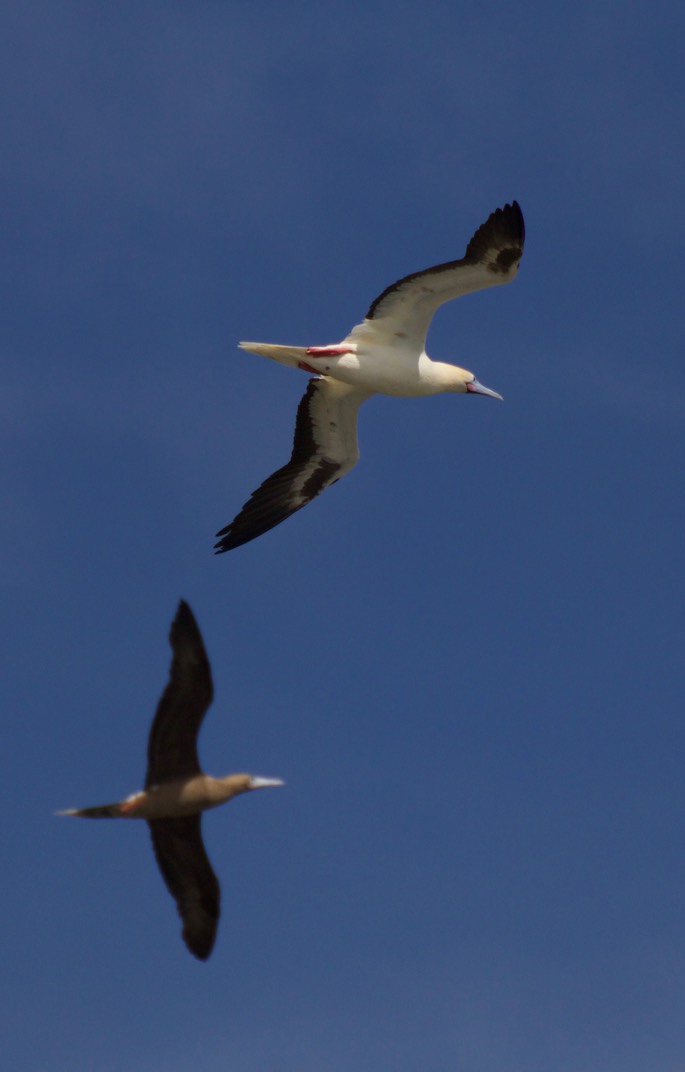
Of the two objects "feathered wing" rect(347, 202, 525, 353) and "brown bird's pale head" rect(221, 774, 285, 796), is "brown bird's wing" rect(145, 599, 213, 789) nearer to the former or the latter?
"brown bird's pale head" rect(221, 774, 285, 796)

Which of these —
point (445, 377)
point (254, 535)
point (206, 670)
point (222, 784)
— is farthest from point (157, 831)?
point (445, 377)

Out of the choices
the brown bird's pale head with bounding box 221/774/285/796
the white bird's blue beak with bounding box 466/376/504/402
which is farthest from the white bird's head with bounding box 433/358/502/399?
the brown bird's pale head with bounding box 221/774/285/796

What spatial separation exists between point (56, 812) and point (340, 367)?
8403mm

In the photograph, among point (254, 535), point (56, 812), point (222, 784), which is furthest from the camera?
point (254, 535)

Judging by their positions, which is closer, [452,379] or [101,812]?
[101,812]

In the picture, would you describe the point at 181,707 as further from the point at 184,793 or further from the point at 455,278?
the point at 455,278

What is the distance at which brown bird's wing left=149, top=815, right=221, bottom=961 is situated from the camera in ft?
44.9

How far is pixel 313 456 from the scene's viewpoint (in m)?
21.1

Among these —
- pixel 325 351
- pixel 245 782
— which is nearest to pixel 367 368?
pixel 325 351

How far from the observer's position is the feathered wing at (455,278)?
18750 mm

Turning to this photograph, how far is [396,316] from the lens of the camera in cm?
1952

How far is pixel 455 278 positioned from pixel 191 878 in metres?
8.13

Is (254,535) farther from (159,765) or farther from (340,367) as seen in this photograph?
(159,765)

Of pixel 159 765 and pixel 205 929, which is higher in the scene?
pixel 159 765
